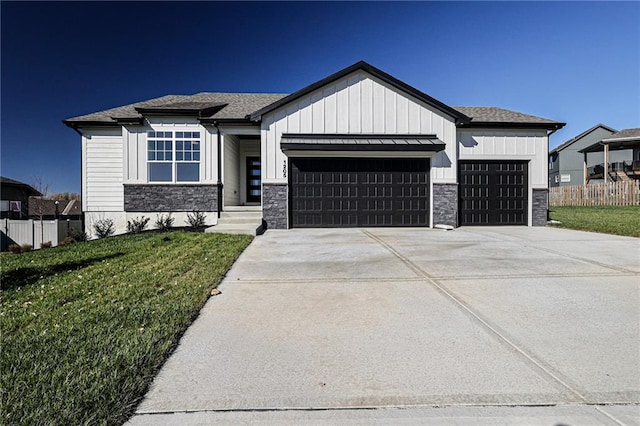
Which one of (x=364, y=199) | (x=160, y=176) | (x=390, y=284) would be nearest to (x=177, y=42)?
(x=160, y=176)

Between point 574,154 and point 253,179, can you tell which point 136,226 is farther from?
point 574,154

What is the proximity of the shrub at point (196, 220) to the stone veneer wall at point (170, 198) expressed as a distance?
211 mm

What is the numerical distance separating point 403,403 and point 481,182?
11509mm

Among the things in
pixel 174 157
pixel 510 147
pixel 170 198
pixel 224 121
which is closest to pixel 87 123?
pixel 174 157

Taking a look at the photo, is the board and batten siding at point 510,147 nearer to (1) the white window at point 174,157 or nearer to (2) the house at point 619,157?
(1) the white window at point 174,157

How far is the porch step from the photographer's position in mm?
9172

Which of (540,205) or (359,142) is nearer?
(359,142)

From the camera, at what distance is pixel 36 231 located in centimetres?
1395

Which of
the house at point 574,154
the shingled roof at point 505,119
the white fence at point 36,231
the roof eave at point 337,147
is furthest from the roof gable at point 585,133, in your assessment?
the white fence at point 36,231

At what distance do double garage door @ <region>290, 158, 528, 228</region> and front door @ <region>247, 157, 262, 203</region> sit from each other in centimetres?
432

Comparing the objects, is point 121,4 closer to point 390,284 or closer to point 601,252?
point 390,284

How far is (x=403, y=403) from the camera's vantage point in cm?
180

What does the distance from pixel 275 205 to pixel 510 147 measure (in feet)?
29.9

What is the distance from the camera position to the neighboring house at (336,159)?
10758 millimetres
